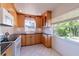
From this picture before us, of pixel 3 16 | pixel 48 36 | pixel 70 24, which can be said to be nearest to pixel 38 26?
pixel 48 36

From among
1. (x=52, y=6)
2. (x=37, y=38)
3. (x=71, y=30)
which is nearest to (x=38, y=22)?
(x=37, y=38)

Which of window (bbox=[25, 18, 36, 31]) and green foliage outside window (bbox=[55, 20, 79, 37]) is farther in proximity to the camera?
window (bbox=[25, 18, 36, 31])

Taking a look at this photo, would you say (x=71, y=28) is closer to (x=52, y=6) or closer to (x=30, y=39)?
(x=52, y=6)

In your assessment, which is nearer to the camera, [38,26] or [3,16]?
[3,16]

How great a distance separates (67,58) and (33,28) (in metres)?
4.55

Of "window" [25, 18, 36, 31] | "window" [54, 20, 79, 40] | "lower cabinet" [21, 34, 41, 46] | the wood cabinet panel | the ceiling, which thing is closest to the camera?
"window" [54, 20, 79, 40]

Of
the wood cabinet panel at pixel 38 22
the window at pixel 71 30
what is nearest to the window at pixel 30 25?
the wood cabinet panel at pixel 38 22

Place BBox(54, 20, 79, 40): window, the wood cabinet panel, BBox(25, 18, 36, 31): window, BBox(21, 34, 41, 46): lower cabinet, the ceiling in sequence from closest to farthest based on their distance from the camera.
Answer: BBox(54, 20, 79, 40): window < the ceiling < BBox(21, 34, 41, 46): lower cabinet < BBox(25, 18, 36, 31): window < the wood cabinet panel

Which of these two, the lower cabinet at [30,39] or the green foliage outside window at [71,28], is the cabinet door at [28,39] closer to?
the lower cabinet at [30,39]

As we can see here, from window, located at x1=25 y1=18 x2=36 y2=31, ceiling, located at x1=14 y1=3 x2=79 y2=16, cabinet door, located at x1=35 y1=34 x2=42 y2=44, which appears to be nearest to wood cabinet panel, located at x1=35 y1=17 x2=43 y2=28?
window, located at x1=25 y1=18 x2=36 y2=31

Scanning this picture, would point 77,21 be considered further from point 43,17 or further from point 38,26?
point 38,26

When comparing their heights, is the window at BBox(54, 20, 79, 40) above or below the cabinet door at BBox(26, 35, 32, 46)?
above

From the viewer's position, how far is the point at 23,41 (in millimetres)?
5660

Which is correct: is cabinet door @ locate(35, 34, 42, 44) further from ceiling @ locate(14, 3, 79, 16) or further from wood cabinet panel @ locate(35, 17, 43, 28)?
ceiling @ locate(14, 3, 79, 16)
